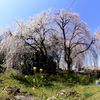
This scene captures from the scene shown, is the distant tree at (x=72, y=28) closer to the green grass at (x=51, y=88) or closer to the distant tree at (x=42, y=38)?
the distant tree at (x=42, y=38)

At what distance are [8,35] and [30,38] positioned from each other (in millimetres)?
1899

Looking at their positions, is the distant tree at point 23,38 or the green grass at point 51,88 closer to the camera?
the green grass at point 51,88

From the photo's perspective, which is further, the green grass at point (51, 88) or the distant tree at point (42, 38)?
the distant tree at point (42, 38)

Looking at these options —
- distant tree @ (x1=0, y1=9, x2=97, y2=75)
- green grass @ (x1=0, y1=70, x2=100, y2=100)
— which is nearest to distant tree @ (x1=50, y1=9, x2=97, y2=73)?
distant tree @ (x1=0, y1=9, x2=97, y2=75)

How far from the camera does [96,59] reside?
10773mm

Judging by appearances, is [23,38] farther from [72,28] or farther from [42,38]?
[72,28]

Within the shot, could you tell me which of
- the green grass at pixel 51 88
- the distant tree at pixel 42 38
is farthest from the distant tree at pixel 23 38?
the green grass at pixel 51 88

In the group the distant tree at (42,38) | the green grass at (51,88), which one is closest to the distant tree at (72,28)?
the distant tree at (42,38)

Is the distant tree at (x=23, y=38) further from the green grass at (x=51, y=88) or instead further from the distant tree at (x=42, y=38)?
the green grass at (x=51, y=88)

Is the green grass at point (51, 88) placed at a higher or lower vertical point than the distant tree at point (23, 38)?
lower

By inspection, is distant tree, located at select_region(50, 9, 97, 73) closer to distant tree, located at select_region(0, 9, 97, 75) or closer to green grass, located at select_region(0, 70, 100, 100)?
distant tree, located at select_region(0, 9, 97, 75)

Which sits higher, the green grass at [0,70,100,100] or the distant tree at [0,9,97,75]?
the distant tree at [0,9,97,75]

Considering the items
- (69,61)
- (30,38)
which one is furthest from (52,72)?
(30,38)

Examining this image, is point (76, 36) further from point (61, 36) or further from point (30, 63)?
point (30, 63)
